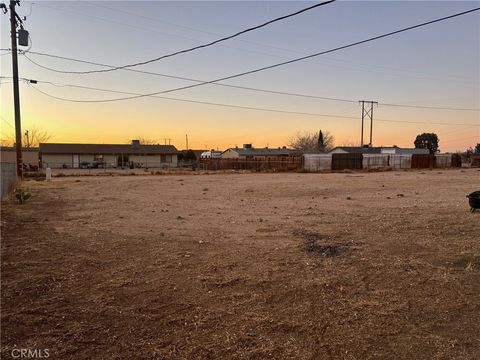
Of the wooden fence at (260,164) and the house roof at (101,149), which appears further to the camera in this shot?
the house roof at (101,149)

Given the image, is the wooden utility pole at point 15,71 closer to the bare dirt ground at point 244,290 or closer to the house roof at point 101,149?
the bare dirt ground at point 244,290

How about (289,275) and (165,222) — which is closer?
(289,275)

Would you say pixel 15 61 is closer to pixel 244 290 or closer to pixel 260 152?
pixel 244 290

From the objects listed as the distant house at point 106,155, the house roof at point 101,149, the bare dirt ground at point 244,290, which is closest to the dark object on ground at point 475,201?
the bare dirt ground at point 244,290

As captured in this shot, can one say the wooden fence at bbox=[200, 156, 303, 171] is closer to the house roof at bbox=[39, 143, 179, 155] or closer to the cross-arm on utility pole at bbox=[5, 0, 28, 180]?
the house roof at bbox=[39, 143, 179, 155]

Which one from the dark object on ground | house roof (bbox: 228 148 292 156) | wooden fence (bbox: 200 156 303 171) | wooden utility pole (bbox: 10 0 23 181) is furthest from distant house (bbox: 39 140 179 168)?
the dark object on ground

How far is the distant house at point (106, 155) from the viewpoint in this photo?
225 feet

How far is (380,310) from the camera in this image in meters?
4.23

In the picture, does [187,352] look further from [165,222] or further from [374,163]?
[374,163]

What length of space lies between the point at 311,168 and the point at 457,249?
4544cm

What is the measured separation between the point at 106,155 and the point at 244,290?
2910 inches

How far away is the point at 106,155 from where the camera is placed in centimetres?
7362

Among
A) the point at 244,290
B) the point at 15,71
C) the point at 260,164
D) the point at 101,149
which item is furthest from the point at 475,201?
the point at 101,149

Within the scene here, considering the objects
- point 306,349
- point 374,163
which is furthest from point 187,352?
point 374,163
